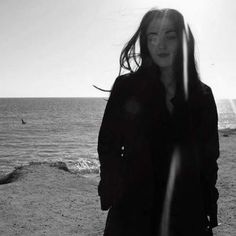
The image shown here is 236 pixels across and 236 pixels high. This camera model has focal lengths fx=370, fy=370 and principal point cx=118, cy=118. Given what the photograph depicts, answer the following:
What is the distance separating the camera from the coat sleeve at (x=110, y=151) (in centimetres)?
188

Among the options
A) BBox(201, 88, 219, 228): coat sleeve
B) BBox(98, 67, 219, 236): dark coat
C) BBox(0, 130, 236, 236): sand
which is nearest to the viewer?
BBox(98, 67, 219, 236): dark coat

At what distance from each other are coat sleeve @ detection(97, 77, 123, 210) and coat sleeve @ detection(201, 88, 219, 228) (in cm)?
46

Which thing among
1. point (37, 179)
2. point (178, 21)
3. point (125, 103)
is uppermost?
point (178, 21)

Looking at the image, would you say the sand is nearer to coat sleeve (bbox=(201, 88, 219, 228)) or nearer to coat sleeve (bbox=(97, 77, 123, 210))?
coat sleeve (bbox=(201, 88, 219, 228))

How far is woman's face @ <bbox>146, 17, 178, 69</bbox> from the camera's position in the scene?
2039 mm

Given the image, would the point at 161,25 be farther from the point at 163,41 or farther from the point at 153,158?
the point at 153,158

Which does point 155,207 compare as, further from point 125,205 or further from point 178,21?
point 178,21

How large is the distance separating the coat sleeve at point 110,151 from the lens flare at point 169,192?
26 centimetres

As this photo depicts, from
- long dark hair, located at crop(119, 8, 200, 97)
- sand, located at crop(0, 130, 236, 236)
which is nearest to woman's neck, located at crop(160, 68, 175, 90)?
long dark hair, located at crop(119, 8, 200, 97)

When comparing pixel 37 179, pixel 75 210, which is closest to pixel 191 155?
pixel 75 210

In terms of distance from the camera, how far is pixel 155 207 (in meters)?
1.87

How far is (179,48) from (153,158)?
66 cm

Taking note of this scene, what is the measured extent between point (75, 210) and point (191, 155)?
19.8 ft

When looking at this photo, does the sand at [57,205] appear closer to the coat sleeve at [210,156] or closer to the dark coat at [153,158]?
the coat sleeve at [210,156]
